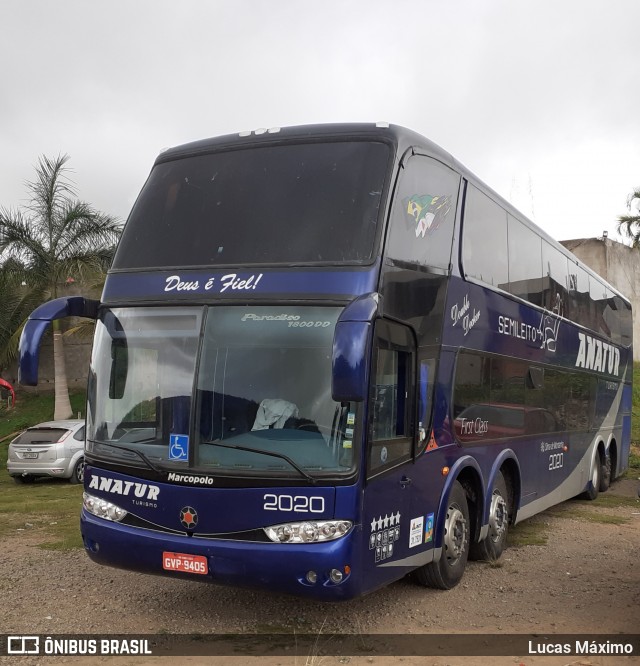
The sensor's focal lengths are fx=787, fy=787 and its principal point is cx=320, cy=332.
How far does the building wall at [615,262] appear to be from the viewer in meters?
27.0

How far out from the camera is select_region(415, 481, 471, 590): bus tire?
7242 mm

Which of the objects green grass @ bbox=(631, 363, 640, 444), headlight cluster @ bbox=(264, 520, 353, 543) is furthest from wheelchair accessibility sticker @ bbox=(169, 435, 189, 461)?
green grass @ bbox=(631, 363, 640, 444)

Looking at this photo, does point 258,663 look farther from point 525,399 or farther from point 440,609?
point 525,399

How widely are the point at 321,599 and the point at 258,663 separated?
63cm

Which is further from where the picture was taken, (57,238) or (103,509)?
(57,238)

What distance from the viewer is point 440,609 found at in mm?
6902

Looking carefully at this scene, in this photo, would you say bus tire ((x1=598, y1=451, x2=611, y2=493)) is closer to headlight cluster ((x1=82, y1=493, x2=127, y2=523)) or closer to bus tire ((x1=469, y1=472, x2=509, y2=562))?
bus tire ((x1=469, y1=472, x2=509, y2=562))

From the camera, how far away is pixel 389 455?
612cm

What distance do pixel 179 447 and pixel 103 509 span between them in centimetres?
95

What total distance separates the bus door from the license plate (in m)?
1.18

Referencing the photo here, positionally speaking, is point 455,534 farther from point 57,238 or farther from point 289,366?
point 57,238

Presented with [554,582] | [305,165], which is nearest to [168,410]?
[305,165]

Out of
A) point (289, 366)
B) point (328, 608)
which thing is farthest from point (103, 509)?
point (328, 608)

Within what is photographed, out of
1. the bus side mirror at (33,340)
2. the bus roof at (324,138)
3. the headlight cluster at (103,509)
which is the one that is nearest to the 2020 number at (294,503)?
the headlight cluster at (103,509)
